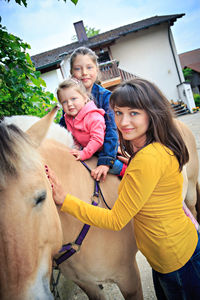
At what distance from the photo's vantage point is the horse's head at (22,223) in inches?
33.2

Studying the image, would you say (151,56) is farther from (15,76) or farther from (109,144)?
(109,144)

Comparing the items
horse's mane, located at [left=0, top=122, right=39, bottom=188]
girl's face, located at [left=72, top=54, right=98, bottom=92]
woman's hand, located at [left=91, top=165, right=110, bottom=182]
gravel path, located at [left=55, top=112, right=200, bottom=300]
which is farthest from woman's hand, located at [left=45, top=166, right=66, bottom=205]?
gravel path, located at [left=55, top=112, right=200, bottom=300]

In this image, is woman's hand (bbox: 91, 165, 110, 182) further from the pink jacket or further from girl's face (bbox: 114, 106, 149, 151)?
girl's face (bbox: 114, 106, 149, 151)

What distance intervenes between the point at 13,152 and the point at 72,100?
108 centimetres

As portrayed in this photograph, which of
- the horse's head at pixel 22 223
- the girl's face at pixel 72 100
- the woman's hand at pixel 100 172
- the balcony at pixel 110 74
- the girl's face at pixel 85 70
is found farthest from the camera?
the balcony at pixel 110 74

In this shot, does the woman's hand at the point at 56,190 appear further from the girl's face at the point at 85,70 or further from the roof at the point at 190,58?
the roof at the point at 190,58

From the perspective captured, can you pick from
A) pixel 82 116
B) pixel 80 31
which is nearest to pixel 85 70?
pixel 82 116

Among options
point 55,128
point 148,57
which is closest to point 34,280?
point 55,128

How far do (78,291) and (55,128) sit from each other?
8.12 ft

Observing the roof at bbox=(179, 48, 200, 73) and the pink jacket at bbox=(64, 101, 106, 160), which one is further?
the roof at bbox=(179, 48, 200, 73)

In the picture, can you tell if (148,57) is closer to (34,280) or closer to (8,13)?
(8,13)

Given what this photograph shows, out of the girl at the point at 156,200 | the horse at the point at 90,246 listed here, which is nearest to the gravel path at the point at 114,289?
the horse at the point at 90,246

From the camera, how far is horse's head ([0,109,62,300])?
2.77 feet

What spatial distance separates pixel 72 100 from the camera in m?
1.88
